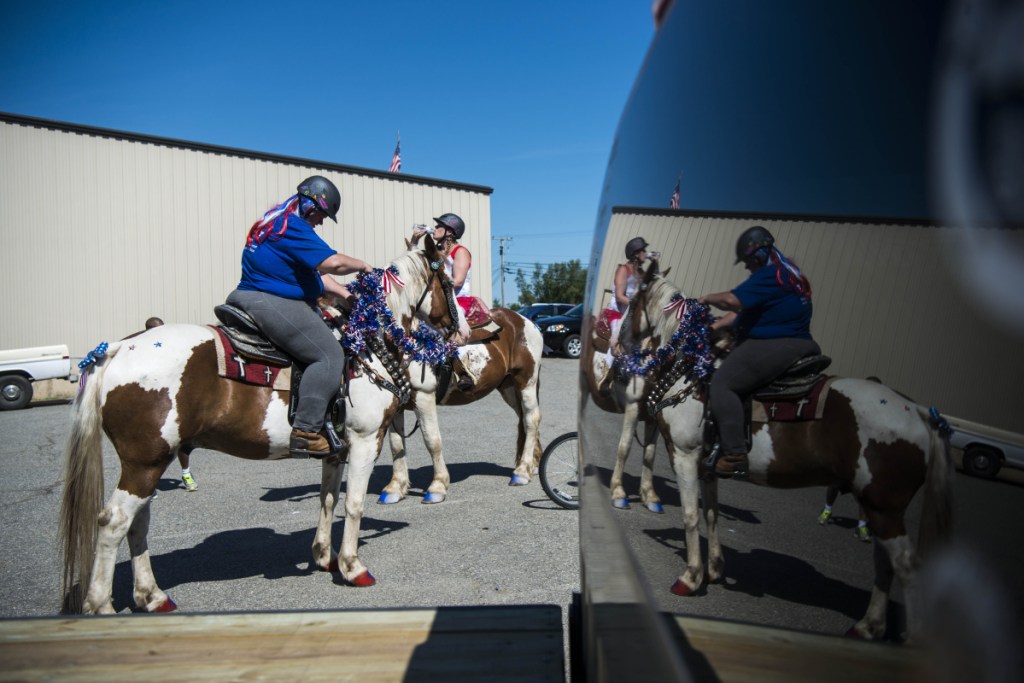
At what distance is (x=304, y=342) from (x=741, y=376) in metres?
3.78

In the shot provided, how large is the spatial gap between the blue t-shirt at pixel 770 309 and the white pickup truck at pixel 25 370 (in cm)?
1654

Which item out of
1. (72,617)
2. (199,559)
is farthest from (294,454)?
(72,617)

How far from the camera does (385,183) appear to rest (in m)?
22.4

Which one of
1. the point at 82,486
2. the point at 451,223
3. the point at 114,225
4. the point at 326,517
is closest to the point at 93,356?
the point at 82,486

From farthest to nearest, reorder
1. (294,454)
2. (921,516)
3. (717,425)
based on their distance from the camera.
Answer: (294,454) < (717,425) < (921,516)

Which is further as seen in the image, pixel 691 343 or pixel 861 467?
pixel 691 343

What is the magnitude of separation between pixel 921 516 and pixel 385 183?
→ 2286cm

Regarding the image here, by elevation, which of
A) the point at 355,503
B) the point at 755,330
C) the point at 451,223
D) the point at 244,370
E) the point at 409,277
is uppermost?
the point at 451,223

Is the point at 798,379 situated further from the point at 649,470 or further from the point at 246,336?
the point at 246,336

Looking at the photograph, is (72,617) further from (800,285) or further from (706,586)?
(800,285)

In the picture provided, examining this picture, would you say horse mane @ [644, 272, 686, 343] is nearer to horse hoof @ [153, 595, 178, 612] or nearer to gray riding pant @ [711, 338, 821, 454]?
gray riding pant @ [711, 338, 821, 454]

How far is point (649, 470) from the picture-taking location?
0.78 meters

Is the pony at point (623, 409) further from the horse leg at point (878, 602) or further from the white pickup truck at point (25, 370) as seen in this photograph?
the white pickup truck at point (25, 370)

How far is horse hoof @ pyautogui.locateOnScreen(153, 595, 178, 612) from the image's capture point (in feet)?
12.9
